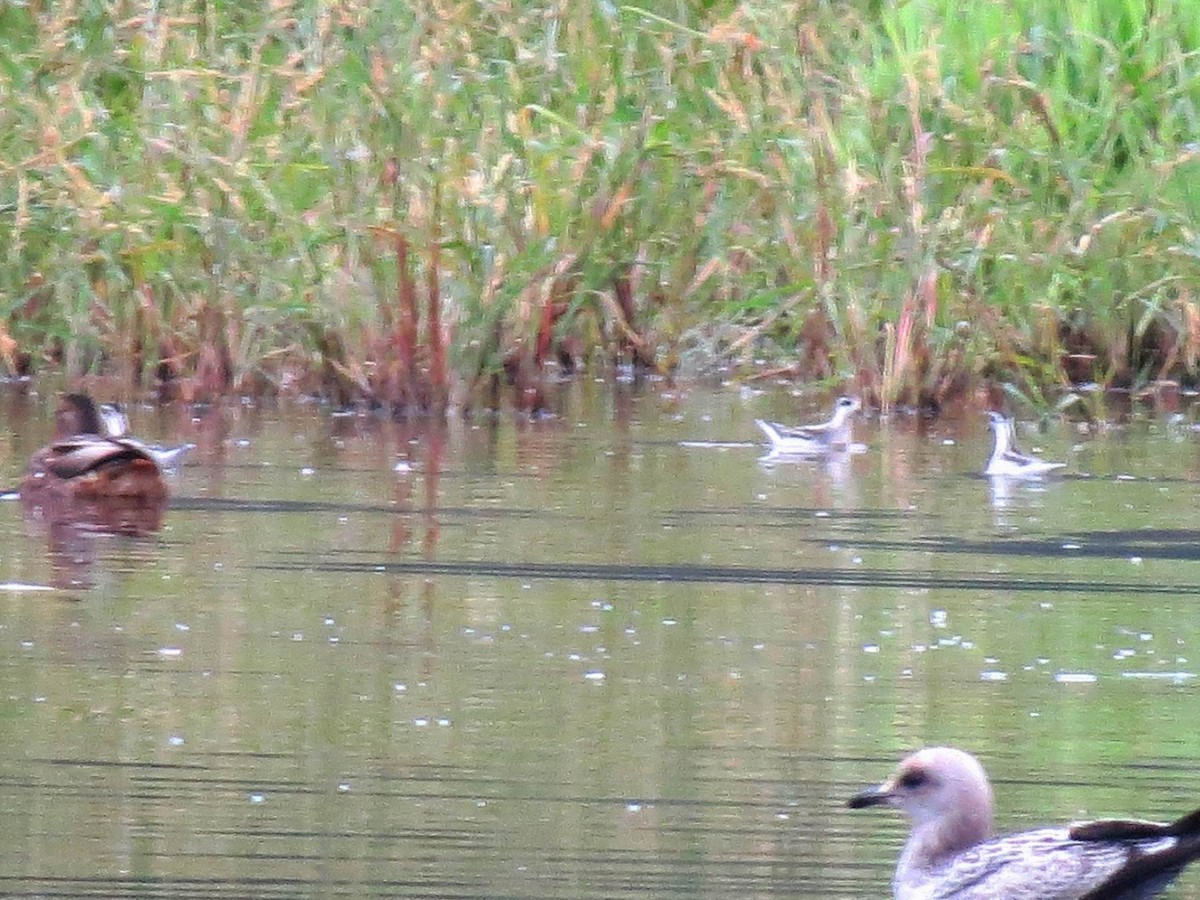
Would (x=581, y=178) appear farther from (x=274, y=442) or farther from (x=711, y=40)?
(x=274, y=442)

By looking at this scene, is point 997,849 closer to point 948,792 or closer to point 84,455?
point 948,792

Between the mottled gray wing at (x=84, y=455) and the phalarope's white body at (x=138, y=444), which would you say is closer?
the mottled gray wing at (x=84, y=455)

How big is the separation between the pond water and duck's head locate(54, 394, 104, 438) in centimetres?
28

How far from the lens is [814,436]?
41.7 feet

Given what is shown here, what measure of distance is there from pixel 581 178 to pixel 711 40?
103 cm

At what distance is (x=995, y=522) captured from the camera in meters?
10.5

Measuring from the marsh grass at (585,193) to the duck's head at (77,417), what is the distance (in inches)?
82.5

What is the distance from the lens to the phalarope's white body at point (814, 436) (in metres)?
12.7

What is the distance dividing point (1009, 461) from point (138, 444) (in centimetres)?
298

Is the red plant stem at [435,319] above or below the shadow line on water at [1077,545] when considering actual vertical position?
above

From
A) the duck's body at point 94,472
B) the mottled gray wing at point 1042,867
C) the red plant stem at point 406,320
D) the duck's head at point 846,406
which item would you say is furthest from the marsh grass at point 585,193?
the mottled gray wing at point 1042,867

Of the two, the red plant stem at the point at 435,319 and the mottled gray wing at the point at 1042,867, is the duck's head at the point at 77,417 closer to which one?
the red plant stem at the point at 435,319

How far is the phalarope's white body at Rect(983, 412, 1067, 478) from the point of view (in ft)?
38.8

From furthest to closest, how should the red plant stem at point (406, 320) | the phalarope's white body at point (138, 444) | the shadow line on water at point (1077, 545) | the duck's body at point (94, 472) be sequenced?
the red plant stem at point (406, 320) < the phalarope's white body at point (138, 444) < the duck's body at point (94, 472) < the shadow line on water at point (1077, 545)
